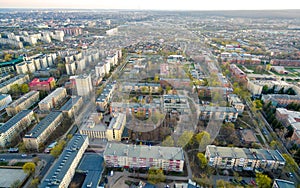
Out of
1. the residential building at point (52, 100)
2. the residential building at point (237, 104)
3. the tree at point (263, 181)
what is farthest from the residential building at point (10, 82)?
the tree at point (263, 181)

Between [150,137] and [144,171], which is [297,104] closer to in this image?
[150,137]

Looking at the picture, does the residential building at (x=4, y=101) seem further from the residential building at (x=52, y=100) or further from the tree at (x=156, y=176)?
the tree at (x=156, y=176)

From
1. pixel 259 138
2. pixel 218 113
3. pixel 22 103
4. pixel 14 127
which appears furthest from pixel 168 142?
pixel 22 103

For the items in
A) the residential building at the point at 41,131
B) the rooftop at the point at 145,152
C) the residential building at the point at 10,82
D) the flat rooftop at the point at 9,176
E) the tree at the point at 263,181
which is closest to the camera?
the tree at the point at 263,181

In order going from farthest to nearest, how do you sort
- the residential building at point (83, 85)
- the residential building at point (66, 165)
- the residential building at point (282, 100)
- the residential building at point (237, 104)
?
the residential building at point (83, 85)
the residential building at point (282, 100)
the residential building at point (237, 104)
the residential building at point (66, 165)

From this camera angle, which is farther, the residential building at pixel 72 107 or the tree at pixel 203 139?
the residential building at pixel 72 107

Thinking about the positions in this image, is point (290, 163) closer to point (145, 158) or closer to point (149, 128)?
point (145, 158)

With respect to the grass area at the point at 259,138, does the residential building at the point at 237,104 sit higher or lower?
higher
